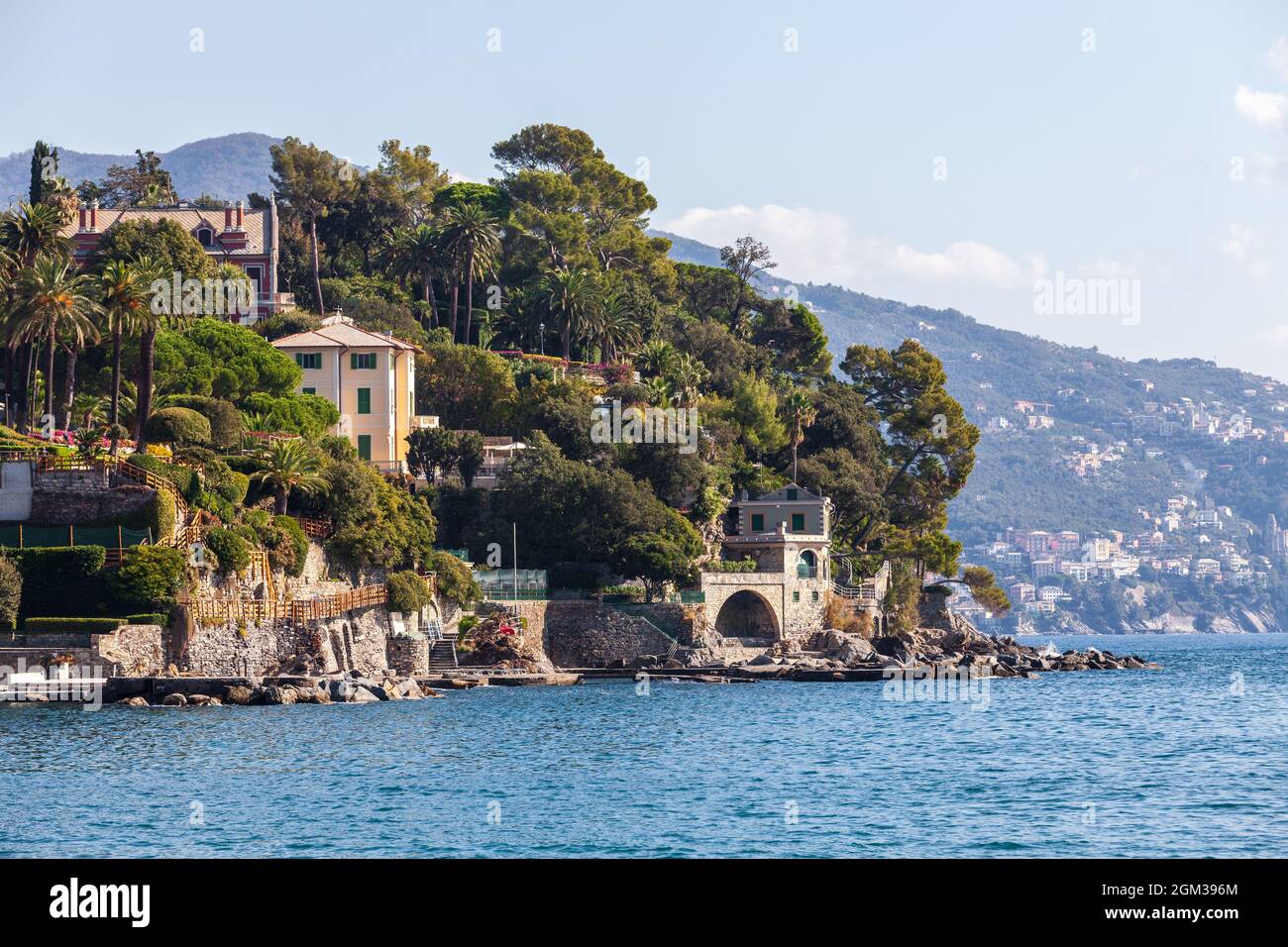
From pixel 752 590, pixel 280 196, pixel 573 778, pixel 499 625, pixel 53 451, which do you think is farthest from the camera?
pixel 280 196

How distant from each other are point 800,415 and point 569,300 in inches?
594

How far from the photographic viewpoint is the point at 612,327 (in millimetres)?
102188

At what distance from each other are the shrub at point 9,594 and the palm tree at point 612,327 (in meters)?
48.7

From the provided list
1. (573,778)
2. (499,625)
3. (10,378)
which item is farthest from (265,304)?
(573,778)

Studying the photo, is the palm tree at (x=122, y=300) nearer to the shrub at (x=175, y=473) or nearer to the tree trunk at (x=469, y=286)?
the shrub at (x=175, y=473)

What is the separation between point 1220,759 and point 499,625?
127 feet

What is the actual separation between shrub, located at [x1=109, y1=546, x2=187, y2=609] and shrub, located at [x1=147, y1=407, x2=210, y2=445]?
39.0 ft

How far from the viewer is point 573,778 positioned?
39.5m

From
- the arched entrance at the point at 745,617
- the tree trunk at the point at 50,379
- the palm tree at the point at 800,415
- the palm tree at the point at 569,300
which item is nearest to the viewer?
the tree trunk at the point at 50,379

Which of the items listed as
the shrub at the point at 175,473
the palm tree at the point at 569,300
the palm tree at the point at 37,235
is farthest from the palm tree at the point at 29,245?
the palm tree at the point at 569,300

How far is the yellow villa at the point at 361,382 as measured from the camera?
3346 inches

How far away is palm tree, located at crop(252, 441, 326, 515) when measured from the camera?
68.1m
